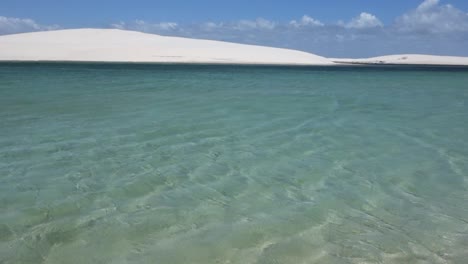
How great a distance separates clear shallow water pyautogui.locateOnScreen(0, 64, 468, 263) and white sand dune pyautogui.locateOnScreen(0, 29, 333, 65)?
51.6 m

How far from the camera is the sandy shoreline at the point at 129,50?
2404 inches

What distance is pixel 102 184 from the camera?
5.64 m

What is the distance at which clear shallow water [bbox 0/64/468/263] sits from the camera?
401cm

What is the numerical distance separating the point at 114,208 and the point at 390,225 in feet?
8.82

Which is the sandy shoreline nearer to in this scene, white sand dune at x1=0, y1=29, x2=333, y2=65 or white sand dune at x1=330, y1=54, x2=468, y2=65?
white sand dune at x1=0, y1=29, x2=333, y2=65

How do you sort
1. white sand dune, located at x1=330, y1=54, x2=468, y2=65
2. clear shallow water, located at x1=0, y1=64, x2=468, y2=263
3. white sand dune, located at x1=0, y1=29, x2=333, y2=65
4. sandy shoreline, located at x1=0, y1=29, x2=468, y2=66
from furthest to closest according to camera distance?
1. white sand dune, located at x1=330, y1=54, x2=468, y2=65
2. white sand dune, located at x1=0, y1=29, x2=333, y2=65
3. sandy shoreline, located at x1=0, y1=29, x2=468, y2=66
4. clear shallow water, located at x1=0, y1=64, x2=468, y2=263

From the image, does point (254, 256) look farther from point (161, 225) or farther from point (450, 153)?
point (450, 153)

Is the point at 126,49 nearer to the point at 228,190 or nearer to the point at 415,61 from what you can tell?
the point at 228,190

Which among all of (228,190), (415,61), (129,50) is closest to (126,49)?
(129,50)

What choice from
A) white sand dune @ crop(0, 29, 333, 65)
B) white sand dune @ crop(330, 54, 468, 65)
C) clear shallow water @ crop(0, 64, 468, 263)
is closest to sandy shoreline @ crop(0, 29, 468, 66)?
white sand dune @ crop(0, 29, 333, 65)

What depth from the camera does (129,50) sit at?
6862 centimetres

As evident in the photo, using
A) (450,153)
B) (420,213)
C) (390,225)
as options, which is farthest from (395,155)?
(390,225)

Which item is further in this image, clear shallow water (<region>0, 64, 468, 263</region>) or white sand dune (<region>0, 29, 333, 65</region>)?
white sand dune (<region>0, 29, 333, 65</region>)

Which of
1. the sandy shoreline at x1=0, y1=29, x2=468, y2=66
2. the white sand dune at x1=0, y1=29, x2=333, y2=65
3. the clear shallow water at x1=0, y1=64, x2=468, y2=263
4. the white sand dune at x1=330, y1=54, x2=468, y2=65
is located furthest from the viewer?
the white sand dune at x1=330, y1=54, x2=468, y2=65
